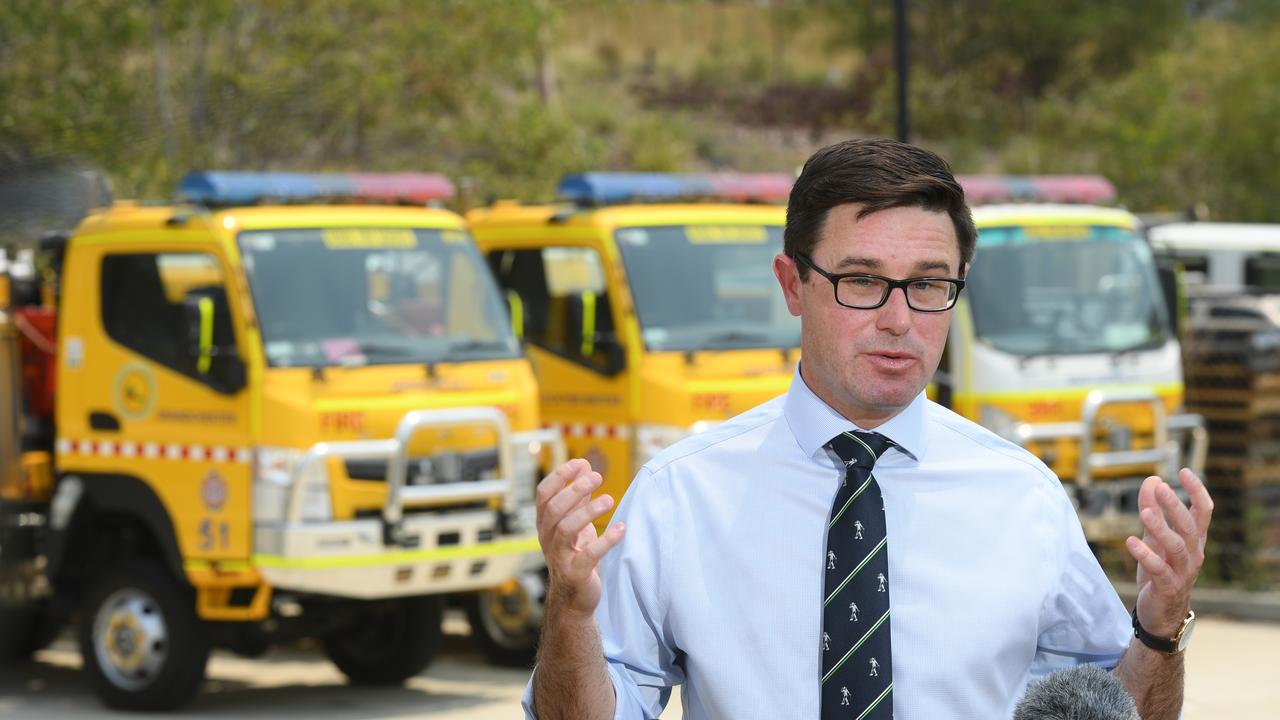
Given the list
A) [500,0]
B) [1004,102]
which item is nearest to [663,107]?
[1004,102]

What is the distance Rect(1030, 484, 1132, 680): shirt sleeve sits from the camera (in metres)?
3.04

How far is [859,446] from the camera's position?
119 inches

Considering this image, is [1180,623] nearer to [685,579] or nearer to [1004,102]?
[685,579]

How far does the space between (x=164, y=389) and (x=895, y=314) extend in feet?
26.5

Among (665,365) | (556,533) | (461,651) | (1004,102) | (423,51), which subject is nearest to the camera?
(556,533)

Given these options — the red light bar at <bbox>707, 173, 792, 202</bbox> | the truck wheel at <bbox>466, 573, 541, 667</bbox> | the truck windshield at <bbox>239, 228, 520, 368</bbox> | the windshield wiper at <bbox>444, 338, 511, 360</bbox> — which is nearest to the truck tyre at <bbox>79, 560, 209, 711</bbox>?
the truck windshield at <bbox>239, 228, 520, 368</bbox>

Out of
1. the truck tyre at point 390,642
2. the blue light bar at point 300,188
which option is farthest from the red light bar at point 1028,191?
the truck tyre at point 390,642

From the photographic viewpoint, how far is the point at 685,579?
3.00m

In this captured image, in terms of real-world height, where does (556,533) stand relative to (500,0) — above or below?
below

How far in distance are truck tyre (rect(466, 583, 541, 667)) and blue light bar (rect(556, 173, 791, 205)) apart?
2322 mm

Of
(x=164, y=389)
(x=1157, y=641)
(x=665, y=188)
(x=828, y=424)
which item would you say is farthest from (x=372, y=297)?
(x=1157, y=641)

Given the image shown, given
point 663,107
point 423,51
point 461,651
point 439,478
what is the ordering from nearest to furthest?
1. point 439,478
2. point 461,651
3. point 423,51
4. point 663,107

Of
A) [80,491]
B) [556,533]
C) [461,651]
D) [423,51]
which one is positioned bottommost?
[461,651]

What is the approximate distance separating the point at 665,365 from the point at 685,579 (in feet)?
28.6
